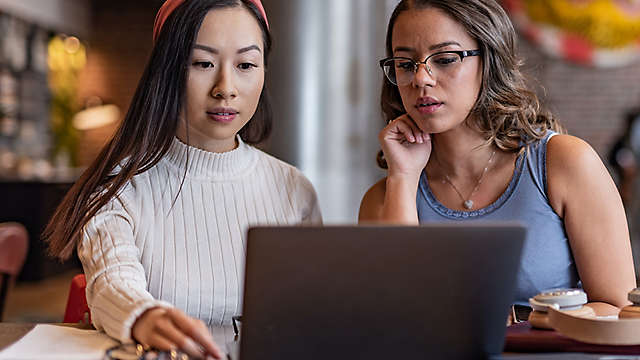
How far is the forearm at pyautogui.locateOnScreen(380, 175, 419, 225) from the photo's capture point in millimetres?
1512

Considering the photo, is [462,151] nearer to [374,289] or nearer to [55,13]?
[374,289]

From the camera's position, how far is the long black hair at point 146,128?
1.28m

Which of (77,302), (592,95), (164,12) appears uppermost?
(592,95)

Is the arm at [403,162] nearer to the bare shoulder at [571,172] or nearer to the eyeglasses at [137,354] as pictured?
the bare shoulder at [571,172]

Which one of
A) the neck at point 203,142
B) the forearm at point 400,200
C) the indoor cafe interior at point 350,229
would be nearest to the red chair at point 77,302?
the indoor cafe interior at point 350,229

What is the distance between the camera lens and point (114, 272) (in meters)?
1.16

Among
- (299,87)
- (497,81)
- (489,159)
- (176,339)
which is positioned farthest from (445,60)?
(299,87)

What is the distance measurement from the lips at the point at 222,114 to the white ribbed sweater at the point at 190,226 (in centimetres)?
10

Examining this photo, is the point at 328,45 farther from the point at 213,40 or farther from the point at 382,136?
the point at 213,40

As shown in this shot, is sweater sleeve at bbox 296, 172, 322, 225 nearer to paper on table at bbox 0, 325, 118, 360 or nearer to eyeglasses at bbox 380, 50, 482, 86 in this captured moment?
eyeglasses at bbox 380, 50, 482, 86

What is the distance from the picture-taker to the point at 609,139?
21.1ft

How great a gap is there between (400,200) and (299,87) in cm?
211

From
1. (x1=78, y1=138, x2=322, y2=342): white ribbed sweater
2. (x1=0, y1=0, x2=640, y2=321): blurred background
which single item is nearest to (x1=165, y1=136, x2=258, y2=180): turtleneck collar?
(x1=78, y1=138, x2=322, y2=342): white ribbed sweater

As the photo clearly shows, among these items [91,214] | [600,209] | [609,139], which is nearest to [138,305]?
[91,214]
